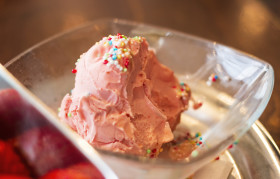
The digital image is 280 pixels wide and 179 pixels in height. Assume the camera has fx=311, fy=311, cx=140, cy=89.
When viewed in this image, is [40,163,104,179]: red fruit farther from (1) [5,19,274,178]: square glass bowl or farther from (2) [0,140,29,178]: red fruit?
(1) [5,19,274,178]: square glass bowl

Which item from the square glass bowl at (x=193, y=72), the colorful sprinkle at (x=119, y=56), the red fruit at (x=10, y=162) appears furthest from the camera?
the square glass bowl at (x=193, y=72)

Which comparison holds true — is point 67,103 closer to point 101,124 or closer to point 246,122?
point 101,124

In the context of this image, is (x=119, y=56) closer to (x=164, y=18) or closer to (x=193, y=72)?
(x=193, y=72)

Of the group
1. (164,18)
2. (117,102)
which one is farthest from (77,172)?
(164,18)

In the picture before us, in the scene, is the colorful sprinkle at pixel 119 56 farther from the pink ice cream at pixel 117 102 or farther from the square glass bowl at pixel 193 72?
the square glass bowl at pixel 193 72

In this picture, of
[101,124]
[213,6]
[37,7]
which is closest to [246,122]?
[101,124]

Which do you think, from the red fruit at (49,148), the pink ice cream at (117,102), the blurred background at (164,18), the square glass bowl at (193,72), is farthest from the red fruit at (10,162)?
the blurred background at (164,18)
